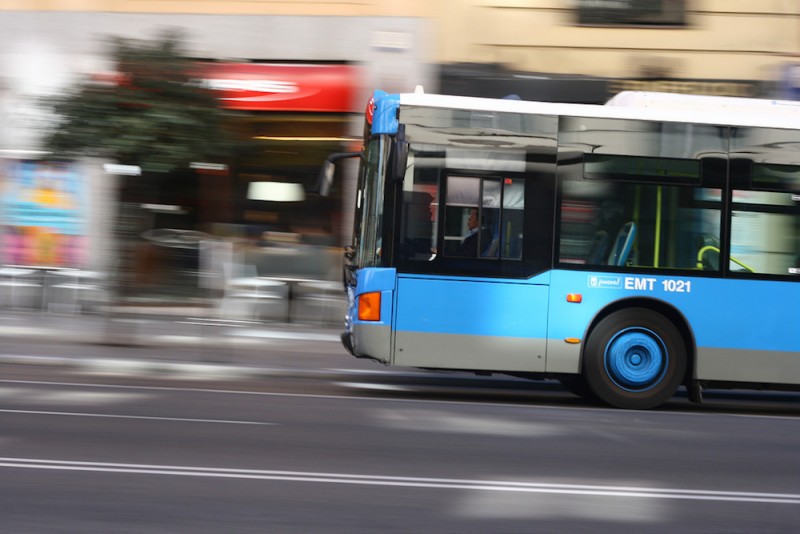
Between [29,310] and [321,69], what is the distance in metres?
6.29

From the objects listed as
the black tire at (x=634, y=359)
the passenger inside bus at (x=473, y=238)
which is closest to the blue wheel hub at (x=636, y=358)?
the black tire at (x=634, y=359)

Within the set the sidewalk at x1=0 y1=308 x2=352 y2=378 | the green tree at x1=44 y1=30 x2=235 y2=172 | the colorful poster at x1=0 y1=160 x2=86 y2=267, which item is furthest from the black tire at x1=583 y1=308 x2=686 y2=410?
the colorful poster at x1=0 y1=160 x2=86 y2=267

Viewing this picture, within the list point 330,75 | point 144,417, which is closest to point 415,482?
point 144,417

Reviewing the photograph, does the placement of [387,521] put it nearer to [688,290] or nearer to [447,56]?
[688,290]

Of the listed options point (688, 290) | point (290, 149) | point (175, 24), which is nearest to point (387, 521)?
point (688, 290)

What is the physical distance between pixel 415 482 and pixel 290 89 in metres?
12.5

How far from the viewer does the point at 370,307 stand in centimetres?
943

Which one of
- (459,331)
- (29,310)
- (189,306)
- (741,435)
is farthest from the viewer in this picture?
(29,310)

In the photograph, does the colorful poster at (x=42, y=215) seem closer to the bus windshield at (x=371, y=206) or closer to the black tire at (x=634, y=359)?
the bus windshield at (x=371, y=206)

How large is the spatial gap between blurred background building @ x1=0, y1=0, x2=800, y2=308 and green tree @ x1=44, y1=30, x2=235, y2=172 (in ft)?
14.3

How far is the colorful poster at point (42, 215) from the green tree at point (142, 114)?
5008 millimetres

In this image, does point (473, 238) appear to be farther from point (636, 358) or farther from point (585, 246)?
point (636, 358)

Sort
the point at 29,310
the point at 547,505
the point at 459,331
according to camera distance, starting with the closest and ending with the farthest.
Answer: the point at 547,505, the point at 459,331, the point at 29,310

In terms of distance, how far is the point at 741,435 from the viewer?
846 centimetres
